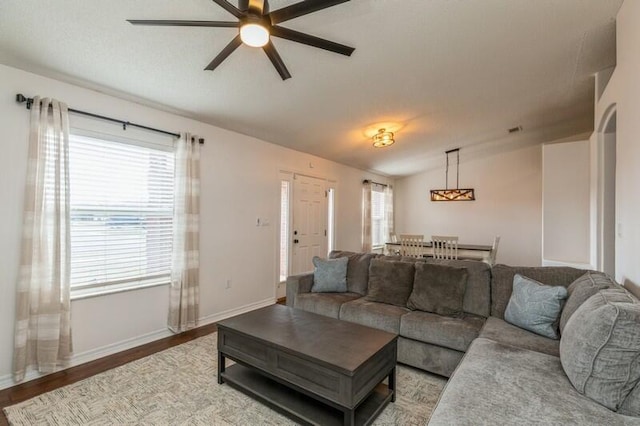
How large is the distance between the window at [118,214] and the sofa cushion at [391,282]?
7.57ft

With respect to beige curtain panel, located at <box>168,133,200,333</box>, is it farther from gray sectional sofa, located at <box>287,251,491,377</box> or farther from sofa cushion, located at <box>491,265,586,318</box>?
sofa cushion, located at <box>491,265,586,318</box>

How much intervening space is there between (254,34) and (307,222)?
3849 mm

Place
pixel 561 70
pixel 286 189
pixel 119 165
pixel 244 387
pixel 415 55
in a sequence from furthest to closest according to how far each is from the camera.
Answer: pixel 286 189 < pixel 561 70 < pixel 119 165 < pixel 415 55 < pixel 244 387

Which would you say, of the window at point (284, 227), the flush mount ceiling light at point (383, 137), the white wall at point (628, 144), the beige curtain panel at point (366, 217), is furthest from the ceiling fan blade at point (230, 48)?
the beige curtain panel at point (366, 217)

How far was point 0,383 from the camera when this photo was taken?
2350 mm

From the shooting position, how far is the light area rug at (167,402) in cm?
202

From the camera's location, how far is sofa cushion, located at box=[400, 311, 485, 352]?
239cm

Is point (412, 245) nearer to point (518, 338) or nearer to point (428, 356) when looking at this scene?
point (428, 356)

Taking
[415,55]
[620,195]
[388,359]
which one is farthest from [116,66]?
[620,195]

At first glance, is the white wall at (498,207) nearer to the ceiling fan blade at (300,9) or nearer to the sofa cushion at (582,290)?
the sofa cushion at (582,290)

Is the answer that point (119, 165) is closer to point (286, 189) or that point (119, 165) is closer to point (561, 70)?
point (286, 189)

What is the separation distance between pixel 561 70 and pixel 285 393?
13.6ft

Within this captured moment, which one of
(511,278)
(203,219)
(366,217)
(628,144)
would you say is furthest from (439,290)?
(366,217)

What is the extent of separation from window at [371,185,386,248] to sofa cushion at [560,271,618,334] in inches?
195
